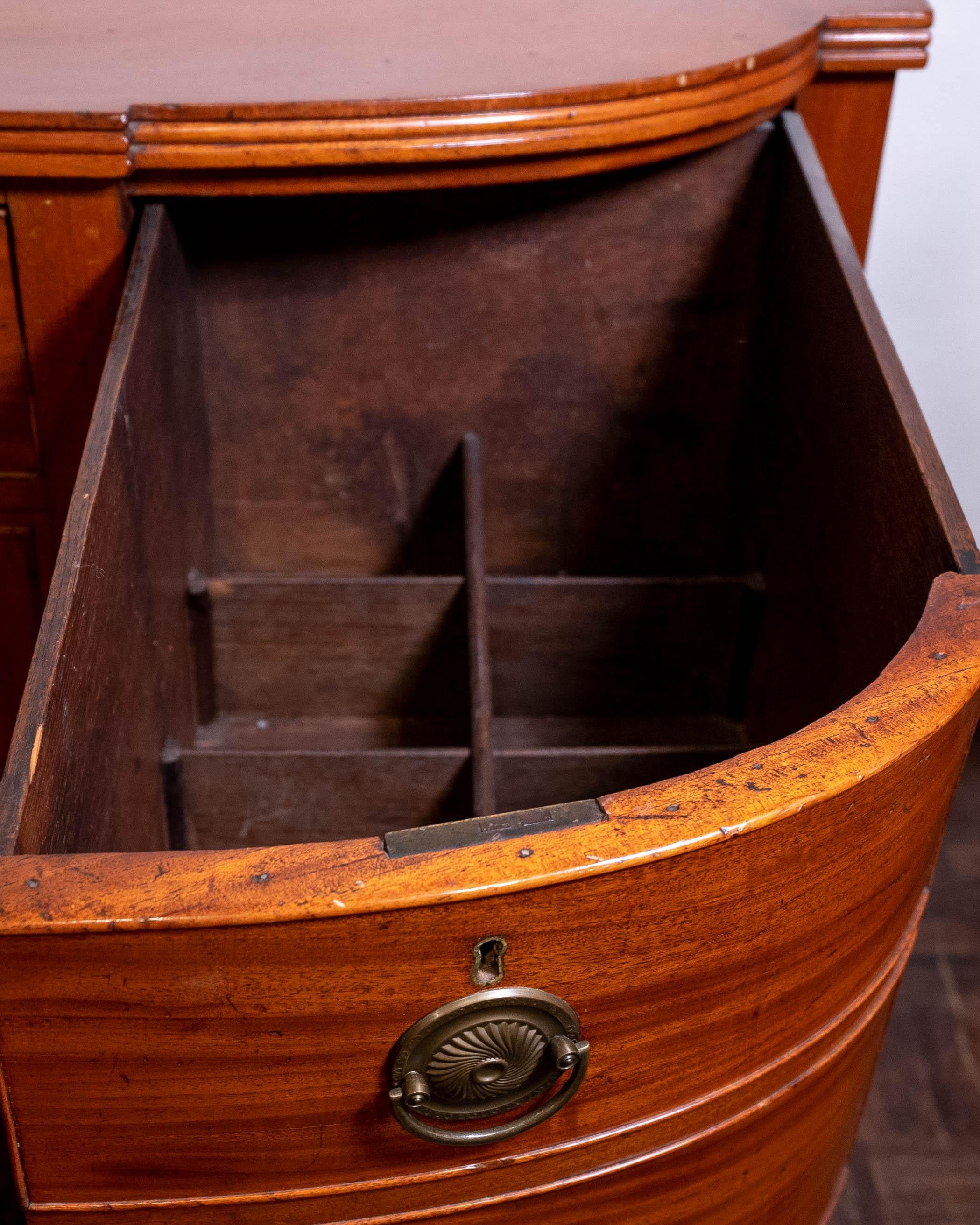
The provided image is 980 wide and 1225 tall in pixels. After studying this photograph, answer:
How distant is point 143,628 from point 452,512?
0.41 metres

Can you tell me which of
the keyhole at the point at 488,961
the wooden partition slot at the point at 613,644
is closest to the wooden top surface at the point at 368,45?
the wooden partition slot at the point at 613,644

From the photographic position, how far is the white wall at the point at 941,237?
68.0 inches

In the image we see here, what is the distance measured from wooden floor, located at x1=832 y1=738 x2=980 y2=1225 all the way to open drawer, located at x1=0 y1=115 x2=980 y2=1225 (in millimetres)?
264

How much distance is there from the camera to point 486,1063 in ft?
2.07

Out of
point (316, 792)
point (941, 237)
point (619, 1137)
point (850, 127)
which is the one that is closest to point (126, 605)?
point (316, 792)

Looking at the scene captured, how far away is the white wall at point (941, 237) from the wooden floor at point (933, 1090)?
65 centimetres

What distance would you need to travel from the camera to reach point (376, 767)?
1.12 m

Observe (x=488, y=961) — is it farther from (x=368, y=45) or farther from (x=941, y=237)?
(x=941, y=237)

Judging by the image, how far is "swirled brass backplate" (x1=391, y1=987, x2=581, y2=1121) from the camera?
2.01 ft

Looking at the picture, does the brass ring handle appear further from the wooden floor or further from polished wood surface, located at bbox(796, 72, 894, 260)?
polished wood surface, located at bbox(796, 72, 894, 260)

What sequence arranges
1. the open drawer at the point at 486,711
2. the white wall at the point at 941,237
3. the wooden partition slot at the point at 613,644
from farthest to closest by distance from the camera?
the white wall at the point at 941,237
the wooden partition slot at the point at 613,644
the open drawer at the point at 486,711

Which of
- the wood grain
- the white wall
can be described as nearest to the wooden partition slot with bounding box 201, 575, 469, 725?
the wood grain

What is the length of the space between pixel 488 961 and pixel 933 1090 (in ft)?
3.21

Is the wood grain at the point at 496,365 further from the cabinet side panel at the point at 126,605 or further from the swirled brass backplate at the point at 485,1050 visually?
the swirled brass backplate at the point at 485,1050
